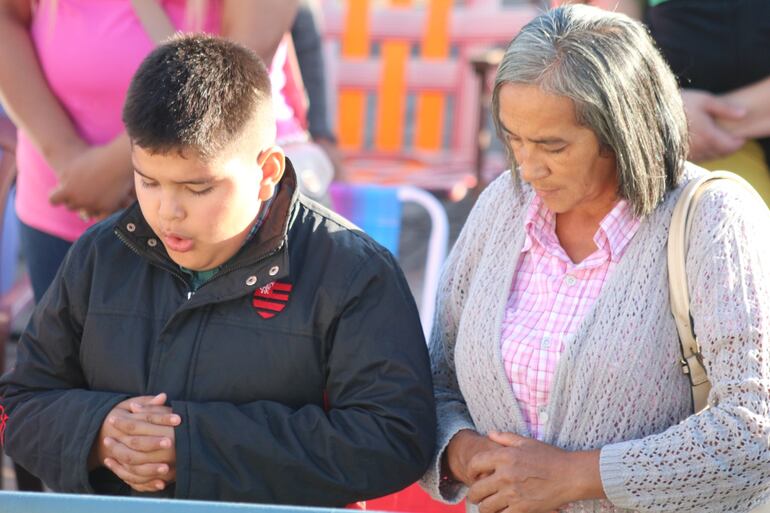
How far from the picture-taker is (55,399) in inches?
87.4

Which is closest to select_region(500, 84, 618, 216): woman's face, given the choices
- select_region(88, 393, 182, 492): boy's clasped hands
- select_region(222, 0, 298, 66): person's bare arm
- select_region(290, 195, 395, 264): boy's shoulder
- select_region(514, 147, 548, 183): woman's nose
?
select_region(514, 147, 548, 183): woman's nose

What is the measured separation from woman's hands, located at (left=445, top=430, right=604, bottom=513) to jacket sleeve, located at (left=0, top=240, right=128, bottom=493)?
26.6 inches

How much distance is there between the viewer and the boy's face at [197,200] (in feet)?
6.93

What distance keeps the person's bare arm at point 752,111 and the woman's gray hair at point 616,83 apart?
527mm

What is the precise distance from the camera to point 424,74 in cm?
619

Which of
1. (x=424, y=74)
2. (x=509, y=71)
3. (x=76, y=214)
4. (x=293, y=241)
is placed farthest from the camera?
(x=424, y=74)

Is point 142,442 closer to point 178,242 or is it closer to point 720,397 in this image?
point 178,242

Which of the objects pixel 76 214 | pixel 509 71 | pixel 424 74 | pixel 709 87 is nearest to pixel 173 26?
pixel 76 214

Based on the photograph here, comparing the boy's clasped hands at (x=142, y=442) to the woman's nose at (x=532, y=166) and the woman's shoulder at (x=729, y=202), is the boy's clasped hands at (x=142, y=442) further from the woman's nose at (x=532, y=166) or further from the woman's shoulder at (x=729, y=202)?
the woman's shoulder at (x=729, y=202)

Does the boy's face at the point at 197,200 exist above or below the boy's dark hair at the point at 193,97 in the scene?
below

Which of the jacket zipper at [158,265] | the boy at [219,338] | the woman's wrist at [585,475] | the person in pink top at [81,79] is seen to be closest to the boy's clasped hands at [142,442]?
the boy at [219,338]

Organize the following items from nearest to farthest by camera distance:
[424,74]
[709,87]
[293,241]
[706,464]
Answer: [706,464], [293,241], [709,87], [424,74]

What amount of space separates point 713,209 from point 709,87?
0.72 meters

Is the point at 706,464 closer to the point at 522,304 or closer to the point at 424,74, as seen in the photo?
the point at 522,304
